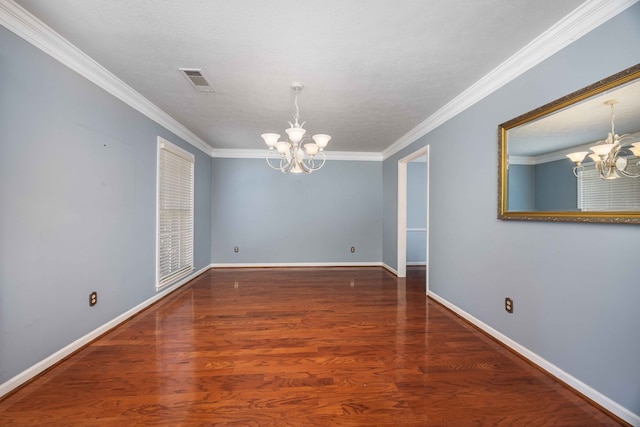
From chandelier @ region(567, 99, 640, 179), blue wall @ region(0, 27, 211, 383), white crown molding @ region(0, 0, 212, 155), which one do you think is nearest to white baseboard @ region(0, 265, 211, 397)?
blue wall @ region(0, 27, 211, 383)

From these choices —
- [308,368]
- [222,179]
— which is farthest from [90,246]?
[222,179]

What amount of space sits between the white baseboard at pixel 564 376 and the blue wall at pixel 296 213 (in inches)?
121

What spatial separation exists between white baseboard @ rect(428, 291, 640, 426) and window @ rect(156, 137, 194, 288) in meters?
3.81

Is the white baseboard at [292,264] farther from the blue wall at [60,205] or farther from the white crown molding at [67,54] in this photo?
the white crown molding at [67,54]

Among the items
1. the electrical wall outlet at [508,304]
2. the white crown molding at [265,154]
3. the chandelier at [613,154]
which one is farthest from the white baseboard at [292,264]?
the chandelier at [613,154]

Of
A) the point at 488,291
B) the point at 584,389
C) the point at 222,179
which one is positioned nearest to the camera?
the point at 584,389

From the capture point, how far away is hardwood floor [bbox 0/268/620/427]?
59.7 inches

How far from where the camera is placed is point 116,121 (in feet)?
8.54

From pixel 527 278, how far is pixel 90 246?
12.1 ft

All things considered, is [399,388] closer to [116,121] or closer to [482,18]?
[482,18]

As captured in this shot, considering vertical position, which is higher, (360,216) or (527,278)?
(360,216)

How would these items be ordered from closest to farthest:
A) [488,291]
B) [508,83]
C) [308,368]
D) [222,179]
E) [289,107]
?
[308,368] → [508,83] → [488,291] → [289,107] → [222,179]

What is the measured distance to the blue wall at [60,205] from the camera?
1660mm

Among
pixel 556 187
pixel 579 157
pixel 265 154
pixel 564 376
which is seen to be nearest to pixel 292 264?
pixel 265 154
